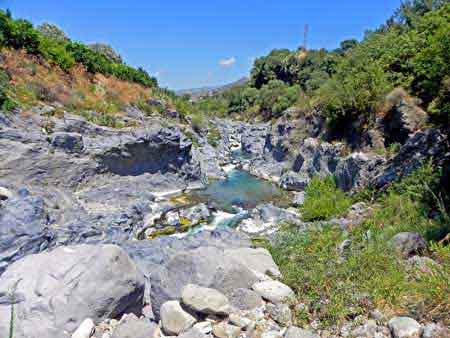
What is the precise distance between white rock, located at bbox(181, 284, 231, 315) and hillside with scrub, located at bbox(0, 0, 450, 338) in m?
0.02

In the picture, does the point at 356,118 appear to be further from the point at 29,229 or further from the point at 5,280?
the point at 5,280

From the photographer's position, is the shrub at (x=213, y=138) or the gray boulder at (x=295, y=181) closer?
the gray boulder at (x=295, y=181)

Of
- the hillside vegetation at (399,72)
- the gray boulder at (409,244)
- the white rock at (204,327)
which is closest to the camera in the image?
the white rock at (204,327)

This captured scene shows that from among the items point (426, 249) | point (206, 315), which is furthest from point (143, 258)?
point (426, 249)

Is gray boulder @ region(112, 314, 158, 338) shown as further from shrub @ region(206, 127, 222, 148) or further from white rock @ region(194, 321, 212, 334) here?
shrub @ region(206, 127, 222, 148)

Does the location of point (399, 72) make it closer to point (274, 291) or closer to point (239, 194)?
point (239, 194)

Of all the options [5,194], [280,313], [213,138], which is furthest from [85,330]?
[213,138]

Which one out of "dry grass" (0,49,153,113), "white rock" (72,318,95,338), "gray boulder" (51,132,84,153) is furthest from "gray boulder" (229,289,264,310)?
"dry grass" (0,49,153,113)

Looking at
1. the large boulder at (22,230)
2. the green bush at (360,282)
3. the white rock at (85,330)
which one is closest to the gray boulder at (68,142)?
→ the large boulder at (22,230)

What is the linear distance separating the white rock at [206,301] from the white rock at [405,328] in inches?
65.4

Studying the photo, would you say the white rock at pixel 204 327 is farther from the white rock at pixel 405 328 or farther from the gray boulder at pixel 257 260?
the white rock at pixel 405 328

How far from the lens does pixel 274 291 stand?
4.12 m

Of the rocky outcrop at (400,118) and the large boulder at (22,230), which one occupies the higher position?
the rocky outcrop at (400,118)

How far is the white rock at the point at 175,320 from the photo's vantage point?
3658 mm
